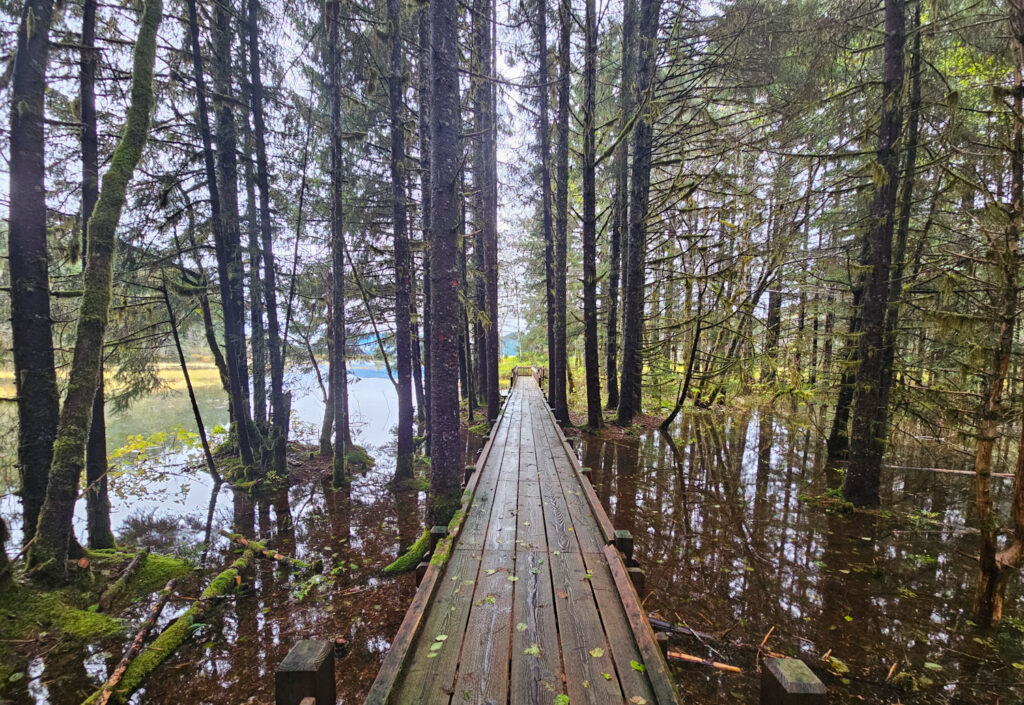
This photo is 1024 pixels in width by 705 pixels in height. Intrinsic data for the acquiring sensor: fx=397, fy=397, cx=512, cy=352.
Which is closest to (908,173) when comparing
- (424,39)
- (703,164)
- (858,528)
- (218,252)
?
(858,528)

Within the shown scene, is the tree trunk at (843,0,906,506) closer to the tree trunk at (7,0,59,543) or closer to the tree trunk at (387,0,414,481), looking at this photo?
the tree trunk at (387,0,414,481)

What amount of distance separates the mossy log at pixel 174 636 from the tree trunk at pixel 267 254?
4592mm

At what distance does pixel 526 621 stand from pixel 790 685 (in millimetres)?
1761

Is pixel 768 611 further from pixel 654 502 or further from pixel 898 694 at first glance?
pixel 654 502

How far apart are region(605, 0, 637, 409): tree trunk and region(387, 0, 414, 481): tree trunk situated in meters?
5.35

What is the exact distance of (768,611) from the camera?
464 centimetres

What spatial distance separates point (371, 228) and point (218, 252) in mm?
4413

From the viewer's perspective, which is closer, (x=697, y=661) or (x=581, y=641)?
(x=581, y=641)

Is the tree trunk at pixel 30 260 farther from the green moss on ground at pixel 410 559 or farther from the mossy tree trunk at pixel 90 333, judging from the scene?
the green moss on ground at pixel 410 559

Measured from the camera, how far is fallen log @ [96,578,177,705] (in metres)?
3.47

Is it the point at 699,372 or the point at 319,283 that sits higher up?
the point at 319,283

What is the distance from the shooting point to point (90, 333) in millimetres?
4812

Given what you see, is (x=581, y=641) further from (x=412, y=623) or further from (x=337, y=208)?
(x=337, y=208)

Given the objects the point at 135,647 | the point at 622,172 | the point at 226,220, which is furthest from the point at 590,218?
the point at 135,647
